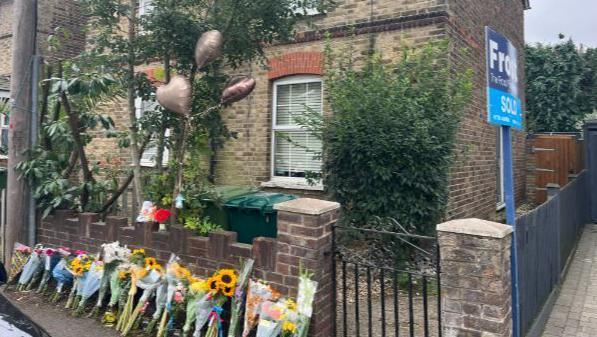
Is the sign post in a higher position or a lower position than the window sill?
higher

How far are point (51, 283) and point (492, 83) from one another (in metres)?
5.15

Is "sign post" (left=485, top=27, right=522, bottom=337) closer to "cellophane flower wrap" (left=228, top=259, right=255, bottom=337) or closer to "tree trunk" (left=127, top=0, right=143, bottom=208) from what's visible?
"cellophane flower wrap" (left=228, top=259, right=255, bottom=337)

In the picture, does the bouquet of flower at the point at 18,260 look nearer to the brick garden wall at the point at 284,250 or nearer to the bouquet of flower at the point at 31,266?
the bouquet of flower at the point at 31,266

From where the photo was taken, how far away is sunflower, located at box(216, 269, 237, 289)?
3984mm

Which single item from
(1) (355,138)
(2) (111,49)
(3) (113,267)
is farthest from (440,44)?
(3) (113,267)

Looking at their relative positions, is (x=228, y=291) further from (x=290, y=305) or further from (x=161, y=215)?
(x=161, y=215)

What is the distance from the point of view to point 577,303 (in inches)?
221

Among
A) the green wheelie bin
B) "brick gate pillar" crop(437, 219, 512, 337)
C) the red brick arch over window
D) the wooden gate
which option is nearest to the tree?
the wooden gate

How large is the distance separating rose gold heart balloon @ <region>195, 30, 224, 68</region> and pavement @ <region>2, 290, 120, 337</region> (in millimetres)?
2829

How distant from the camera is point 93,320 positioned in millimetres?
4781

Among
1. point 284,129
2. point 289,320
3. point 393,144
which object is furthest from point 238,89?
point 284,129

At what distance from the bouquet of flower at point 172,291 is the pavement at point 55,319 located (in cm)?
53

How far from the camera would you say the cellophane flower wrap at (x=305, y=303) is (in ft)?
11.9

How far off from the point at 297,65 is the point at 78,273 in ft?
15.7
